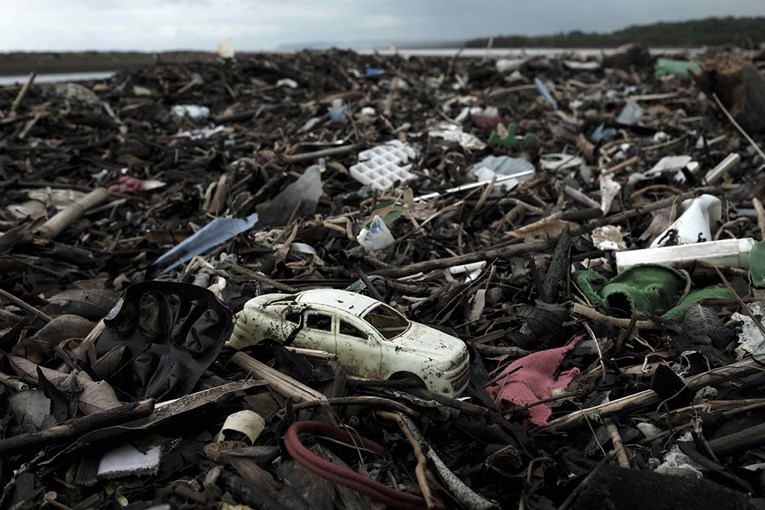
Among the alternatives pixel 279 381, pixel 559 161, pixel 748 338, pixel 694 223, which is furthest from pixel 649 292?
pixel 559 161

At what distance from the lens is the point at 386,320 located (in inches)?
180

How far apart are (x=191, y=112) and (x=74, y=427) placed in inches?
527

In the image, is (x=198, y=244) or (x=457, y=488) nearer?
(x=457, y=488)

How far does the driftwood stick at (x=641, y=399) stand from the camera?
393cm

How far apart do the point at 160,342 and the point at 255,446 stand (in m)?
1.29

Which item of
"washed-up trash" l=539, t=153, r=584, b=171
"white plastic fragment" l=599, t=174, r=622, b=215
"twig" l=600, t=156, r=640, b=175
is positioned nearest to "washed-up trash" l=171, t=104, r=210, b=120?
"washed-up trash" l=539, t=153, r=584, b=171

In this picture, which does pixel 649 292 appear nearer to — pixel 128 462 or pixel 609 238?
pixel 609 238

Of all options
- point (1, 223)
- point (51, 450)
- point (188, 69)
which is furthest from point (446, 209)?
point (188, 69)

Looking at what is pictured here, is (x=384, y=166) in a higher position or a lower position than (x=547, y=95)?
lower

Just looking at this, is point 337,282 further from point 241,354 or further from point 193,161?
point 193,161

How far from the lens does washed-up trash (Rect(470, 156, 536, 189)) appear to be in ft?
30.0

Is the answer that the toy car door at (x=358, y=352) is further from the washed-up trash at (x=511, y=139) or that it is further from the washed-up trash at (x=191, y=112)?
the washed-up trash at (x=191, y=112)

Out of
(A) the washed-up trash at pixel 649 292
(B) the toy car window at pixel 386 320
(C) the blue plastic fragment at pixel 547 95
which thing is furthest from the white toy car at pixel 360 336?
(C) the blue plastic fragment at pixel 547 95

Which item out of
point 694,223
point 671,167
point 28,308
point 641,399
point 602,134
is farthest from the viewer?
point 602,134
